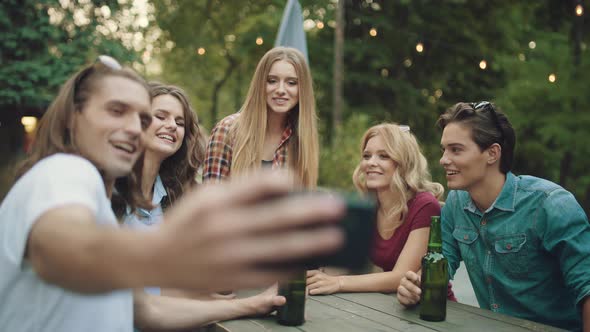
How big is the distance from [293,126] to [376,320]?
1.46m

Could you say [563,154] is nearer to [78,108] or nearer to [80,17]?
[80,17]

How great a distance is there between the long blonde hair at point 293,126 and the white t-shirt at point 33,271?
1746 mm

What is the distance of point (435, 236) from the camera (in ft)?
5.91

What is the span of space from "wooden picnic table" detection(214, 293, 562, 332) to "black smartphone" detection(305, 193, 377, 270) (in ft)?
3.73

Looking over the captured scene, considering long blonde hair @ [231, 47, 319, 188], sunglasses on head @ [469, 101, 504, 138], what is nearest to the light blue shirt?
long blonde hair @ [231, 47, 319, 188]

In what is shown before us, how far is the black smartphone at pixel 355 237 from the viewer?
0.65 m

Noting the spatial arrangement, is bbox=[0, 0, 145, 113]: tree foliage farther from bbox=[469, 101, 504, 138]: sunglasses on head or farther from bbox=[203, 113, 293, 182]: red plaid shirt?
bbox=[469, 101, 504, 138]: sunglasses on head

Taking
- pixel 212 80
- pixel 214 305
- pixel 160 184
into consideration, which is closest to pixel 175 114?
pixel 160 184

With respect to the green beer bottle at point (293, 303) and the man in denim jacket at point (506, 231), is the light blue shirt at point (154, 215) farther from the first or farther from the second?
the man in denim jacket at point (506, 231)

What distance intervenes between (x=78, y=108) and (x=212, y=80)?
724 inches

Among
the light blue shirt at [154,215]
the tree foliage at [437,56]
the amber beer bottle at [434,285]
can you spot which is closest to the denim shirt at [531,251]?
the amber beer bottle at [434,285]

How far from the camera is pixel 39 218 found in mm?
700

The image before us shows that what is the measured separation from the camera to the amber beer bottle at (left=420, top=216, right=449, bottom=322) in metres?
1.84

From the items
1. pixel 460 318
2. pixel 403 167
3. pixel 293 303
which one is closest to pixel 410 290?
pixel 460 318
